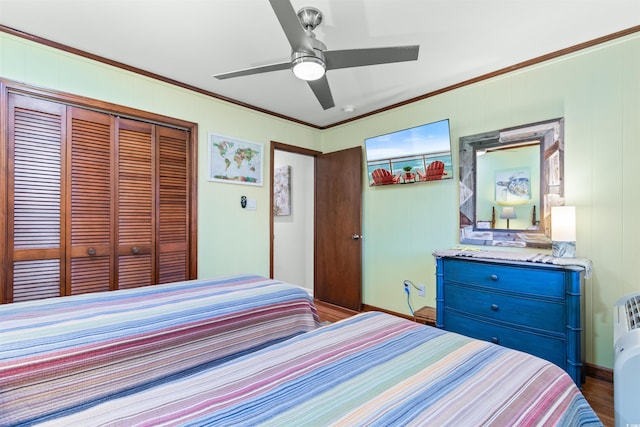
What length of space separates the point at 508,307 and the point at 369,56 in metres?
1.92

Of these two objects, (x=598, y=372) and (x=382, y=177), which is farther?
(x=382, y=177)

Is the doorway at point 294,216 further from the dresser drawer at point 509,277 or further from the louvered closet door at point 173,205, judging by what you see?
the dresser drawer at point 509,277

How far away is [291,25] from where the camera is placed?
4.83 ft

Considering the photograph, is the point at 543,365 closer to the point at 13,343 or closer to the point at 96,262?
the point at 13,343

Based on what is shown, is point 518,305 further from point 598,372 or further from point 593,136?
point 593,136

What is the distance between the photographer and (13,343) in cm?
113

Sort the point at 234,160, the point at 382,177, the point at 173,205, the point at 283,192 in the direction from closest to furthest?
the point at 173,205
the point at 234,160
the point at 382,177
the point at 283,192

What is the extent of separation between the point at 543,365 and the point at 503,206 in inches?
74.4

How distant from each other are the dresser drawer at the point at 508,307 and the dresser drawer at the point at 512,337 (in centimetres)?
5

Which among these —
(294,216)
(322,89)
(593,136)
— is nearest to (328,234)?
(294,216)

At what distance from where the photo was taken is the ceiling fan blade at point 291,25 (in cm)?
133

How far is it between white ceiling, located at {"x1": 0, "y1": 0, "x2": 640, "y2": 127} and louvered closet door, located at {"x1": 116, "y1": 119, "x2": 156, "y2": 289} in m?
0.62

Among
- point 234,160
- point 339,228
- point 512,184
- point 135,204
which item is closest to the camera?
point 512,184

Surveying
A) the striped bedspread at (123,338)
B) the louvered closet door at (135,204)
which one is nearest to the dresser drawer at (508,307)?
the striped bedspread at (123,338)
